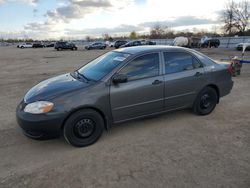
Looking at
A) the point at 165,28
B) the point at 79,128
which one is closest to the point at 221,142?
the point at 79,128

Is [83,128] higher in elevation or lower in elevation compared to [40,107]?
lower

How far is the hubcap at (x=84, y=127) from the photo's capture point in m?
3.53

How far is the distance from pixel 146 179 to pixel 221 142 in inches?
66.4

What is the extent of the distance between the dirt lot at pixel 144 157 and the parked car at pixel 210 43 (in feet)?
112

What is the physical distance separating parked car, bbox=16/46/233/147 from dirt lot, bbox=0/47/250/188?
0.34m

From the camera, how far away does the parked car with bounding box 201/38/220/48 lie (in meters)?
36.1

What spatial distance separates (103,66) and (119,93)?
2.41 feet

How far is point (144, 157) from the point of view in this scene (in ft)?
10.8

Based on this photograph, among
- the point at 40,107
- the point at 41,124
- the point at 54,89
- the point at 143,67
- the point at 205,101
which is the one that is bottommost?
the point at 205,101

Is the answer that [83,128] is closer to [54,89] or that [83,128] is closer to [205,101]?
[54,89]

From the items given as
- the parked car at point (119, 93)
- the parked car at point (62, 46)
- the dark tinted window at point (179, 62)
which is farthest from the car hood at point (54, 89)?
the parked car at point (62, 46)

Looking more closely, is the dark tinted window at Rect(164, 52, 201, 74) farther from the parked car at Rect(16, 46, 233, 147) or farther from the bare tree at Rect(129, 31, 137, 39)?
the bare tree at Rect(129, 31, 137, 39)

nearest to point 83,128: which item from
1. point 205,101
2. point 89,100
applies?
point 89,100

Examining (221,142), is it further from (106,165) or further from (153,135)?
(106,165)
